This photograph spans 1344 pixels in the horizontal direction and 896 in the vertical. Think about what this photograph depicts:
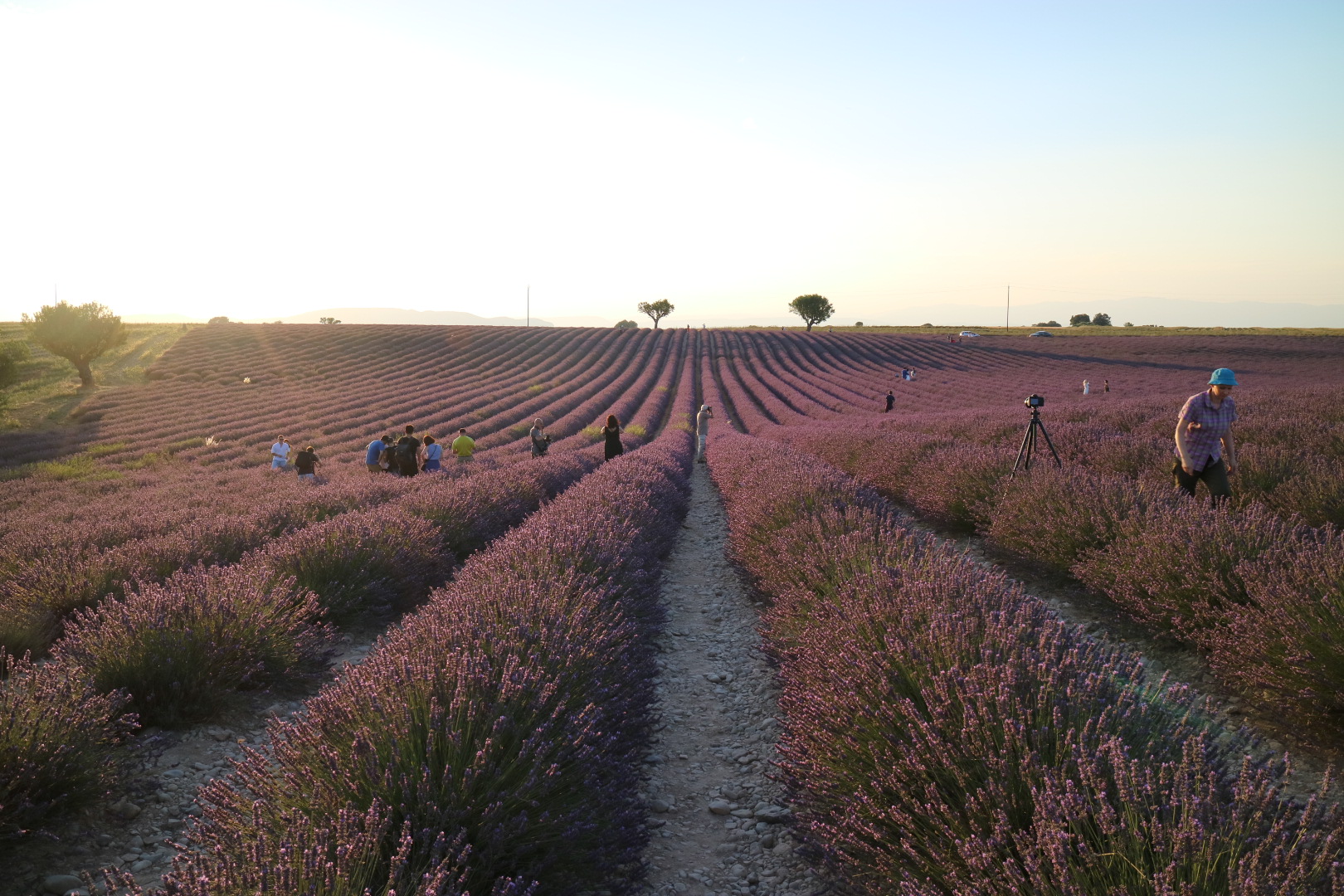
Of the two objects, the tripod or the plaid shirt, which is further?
the tripod

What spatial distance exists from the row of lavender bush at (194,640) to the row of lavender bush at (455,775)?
59 cm

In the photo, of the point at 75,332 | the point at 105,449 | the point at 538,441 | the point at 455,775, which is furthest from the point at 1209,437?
the point at 75,332

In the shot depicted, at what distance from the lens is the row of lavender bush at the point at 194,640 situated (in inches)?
92.5

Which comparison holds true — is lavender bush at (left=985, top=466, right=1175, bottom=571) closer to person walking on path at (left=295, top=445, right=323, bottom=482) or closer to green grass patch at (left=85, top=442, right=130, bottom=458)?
person walking on path at (left=295, top=445, right=323, bottom=482)

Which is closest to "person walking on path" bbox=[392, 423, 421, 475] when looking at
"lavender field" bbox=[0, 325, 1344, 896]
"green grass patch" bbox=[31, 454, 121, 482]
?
"lavender field" bbox=[0, 325, 1344, 896]

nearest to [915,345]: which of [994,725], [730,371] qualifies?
[730,371]

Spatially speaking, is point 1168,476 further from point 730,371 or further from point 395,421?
point 730,371

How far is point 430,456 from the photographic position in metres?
11.1

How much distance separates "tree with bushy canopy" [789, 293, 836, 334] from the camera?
3024 inches

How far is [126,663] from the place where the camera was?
122 inches

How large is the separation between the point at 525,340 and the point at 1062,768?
4400 centimetres

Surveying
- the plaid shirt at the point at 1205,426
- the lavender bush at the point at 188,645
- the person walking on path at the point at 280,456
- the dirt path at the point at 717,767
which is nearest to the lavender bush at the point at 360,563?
the lavender bush at the point at 188,645

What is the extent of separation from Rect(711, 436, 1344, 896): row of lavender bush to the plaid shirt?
2.82 metres

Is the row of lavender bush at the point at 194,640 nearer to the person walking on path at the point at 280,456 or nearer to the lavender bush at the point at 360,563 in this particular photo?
the lavender bush at the point at 360,563
